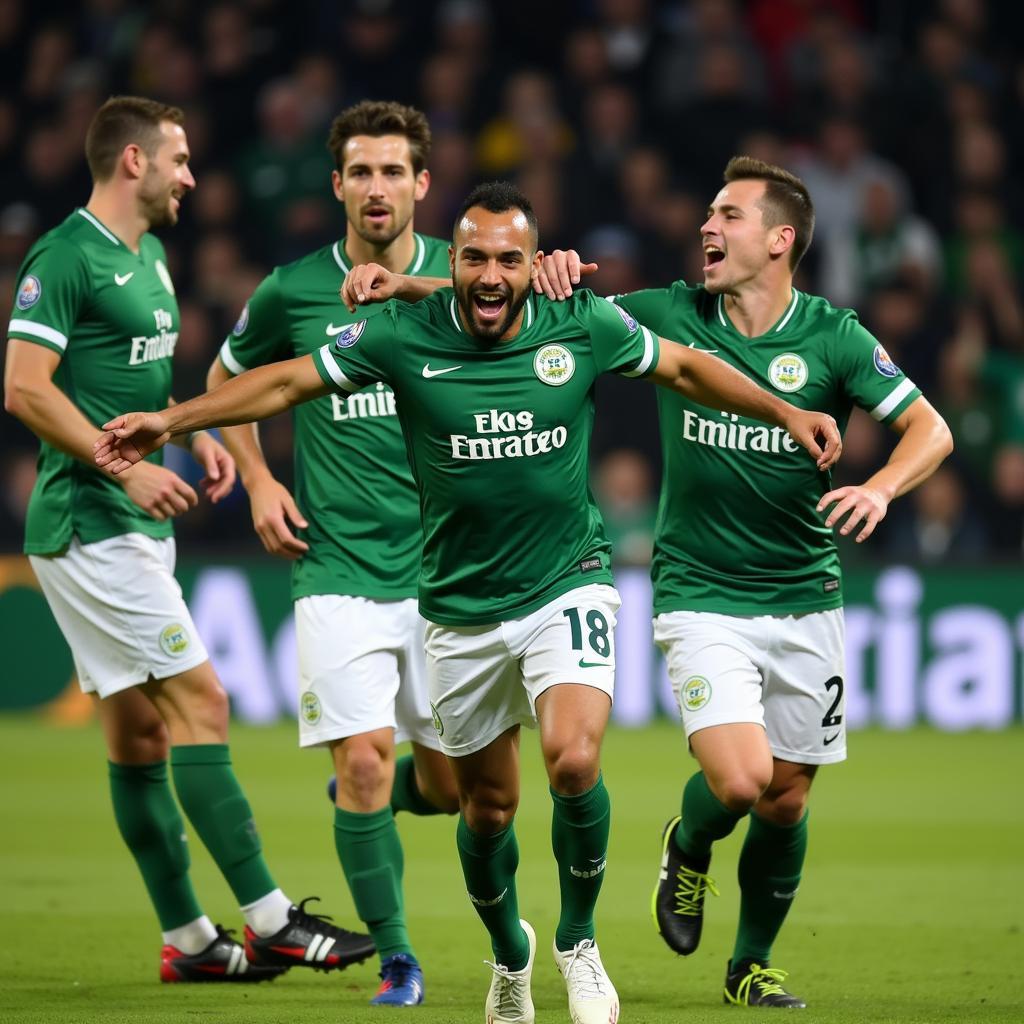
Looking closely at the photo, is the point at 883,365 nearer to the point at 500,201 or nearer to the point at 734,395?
the point at 734,395

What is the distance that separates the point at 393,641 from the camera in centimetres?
586

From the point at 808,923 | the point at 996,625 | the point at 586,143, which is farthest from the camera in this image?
the point at 586,143

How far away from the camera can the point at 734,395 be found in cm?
498

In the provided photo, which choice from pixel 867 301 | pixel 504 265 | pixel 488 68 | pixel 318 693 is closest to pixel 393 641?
pixel 318 693

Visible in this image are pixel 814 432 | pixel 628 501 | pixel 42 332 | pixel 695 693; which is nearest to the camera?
pixel 814 432

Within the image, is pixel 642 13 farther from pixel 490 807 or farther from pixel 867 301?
pixel 490 807

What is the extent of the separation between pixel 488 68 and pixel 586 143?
3.79ft

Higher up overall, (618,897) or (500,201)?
(500,201)

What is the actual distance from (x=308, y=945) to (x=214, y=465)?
1.61 metres

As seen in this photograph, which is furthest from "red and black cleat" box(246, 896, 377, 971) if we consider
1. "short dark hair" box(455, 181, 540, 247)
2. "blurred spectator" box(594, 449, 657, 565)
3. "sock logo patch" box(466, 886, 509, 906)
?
"blurred spectator" box(594, 449, 657, 565)

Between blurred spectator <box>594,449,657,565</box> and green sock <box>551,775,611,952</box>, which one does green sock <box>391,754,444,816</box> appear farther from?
blurred spectator <box>594,449,657,565</box>

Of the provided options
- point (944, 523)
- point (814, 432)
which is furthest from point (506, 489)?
point (944, 523)

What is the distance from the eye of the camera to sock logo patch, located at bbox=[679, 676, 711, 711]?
17.7ft

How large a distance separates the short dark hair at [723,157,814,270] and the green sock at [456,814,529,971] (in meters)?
2.16
